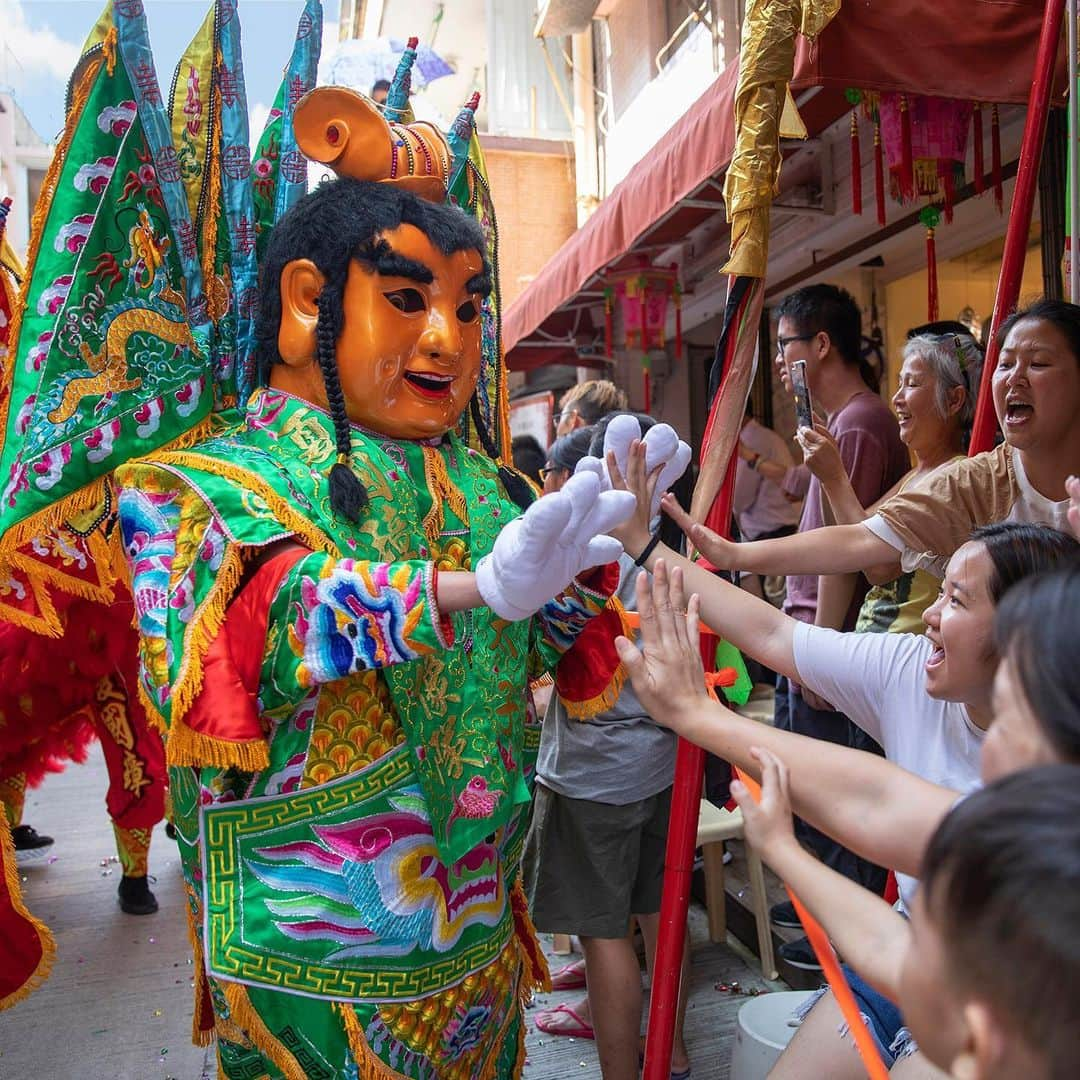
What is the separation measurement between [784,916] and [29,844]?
3.18 m

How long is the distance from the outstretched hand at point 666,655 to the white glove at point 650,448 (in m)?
0.33

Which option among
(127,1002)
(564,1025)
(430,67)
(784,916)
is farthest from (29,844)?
(430,67)

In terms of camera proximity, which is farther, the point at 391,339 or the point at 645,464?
the point at 645,464

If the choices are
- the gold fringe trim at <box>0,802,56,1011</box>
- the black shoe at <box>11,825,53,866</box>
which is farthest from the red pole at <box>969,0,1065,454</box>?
the black shoe at <box>11,825,53,866</box>

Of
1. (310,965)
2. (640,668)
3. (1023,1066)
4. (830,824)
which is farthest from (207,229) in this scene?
(1023,1066)

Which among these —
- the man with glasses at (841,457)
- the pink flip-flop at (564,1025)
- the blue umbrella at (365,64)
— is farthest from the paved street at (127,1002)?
the blue umbrella at (365,64)

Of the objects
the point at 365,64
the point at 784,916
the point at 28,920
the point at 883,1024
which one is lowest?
the point at 784,916

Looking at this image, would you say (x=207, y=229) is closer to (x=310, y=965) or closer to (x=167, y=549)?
(x=167, y=549)

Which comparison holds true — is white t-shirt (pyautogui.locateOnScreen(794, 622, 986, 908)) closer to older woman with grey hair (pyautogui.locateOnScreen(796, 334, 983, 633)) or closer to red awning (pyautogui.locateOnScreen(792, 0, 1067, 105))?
older woman with grey hair (pyautogui.locateOnScreen(796, 334, 983, 633))

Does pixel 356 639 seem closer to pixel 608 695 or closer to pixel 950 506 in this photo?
pixel 608 695

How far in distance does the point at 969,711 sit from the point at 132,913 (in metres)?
3.27

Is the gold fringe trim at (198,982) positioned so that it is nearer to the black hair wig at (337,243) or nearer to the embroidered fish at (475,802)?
the embroidered fish at (475,802)

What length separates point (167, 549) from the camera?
5.12ft

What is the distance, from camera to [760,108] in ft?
6.29
